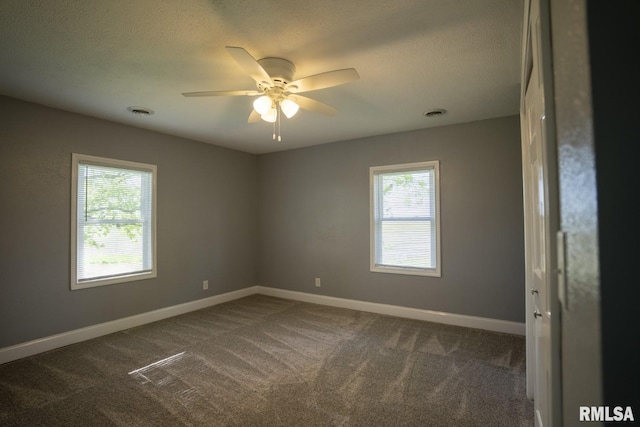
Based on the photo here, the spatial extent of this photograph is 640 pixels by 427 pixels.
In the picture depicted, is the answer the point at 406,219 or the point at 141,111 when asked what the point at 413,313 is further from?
the point at 141,111

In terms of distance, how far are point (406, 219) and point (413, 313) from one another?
126 centimetres

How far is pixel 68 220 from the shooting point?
3.29m

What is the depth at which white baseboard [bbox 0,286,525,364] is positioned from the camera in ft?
9.93

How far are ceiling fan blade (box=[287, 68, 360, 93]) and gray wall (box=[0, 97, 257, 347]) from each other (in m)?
2.72

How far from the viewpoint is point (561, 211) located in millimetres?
650

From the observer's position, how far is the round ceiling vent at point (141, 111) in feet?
10.6

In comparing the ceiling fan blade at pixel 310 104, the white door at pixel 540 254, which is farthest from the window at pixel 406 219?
the ceiling fan blade at pixel 310 104

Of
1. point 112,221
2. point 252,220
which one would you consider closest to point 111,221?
point 112,221

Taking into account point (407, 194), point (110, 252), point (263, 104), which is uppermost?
point (263, 104)

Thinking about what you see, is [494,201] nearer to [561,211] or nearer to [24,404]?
[561,211]

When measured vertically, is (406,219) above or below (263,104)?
below

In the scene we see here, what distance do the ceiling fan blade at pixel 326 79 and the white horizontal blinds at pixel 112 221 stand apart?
2.75 metres

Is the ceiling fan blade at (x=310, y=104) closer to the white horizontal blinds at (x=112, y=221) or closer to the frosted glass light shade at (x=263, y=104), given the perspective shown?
the frosted glass light shade at (x=263, y=104)

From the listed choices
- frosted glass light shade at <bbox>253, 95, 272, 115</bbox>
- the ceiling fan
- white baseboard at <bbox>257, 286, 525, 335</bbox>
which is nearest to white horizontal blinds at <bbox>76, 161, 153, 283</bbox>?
the ceiling fan
